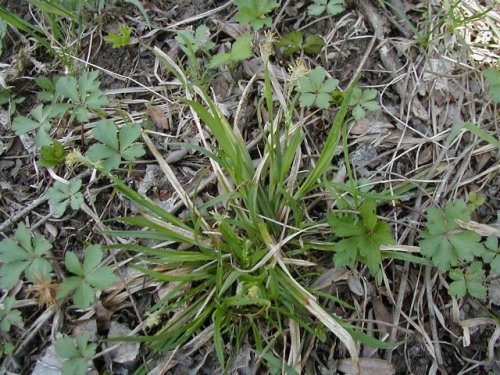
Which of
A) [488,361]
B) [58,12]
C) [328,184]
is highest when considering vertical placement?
[58,12]

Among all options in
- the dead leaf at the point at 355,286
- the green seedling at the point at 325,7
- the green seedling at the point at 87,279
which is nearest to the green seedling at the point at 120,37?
the green seedling at the point at 325,7

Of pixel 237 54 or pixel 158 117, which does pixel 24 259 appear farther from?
pixel 237 54

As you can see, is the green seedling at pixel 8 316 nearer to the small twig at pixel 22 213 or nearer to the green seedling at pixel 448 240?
the small twig at pixel 22 213

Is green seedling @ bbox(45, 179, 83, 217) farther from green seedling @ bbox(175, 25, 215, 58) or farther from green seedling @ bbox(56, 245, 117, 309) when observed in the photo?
green seedling @ bbox(175, 25, 215, 58)

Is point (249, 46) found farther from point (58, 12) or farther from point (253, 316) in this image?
point (253, 316)

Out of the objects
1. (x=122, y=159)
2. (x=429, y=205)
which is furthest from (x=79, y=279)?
(x=429, y=205)

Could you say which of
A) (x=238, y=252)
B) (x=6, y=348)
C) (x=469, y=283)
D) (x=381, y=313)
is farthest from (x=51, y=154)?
(x=469, y=283)
